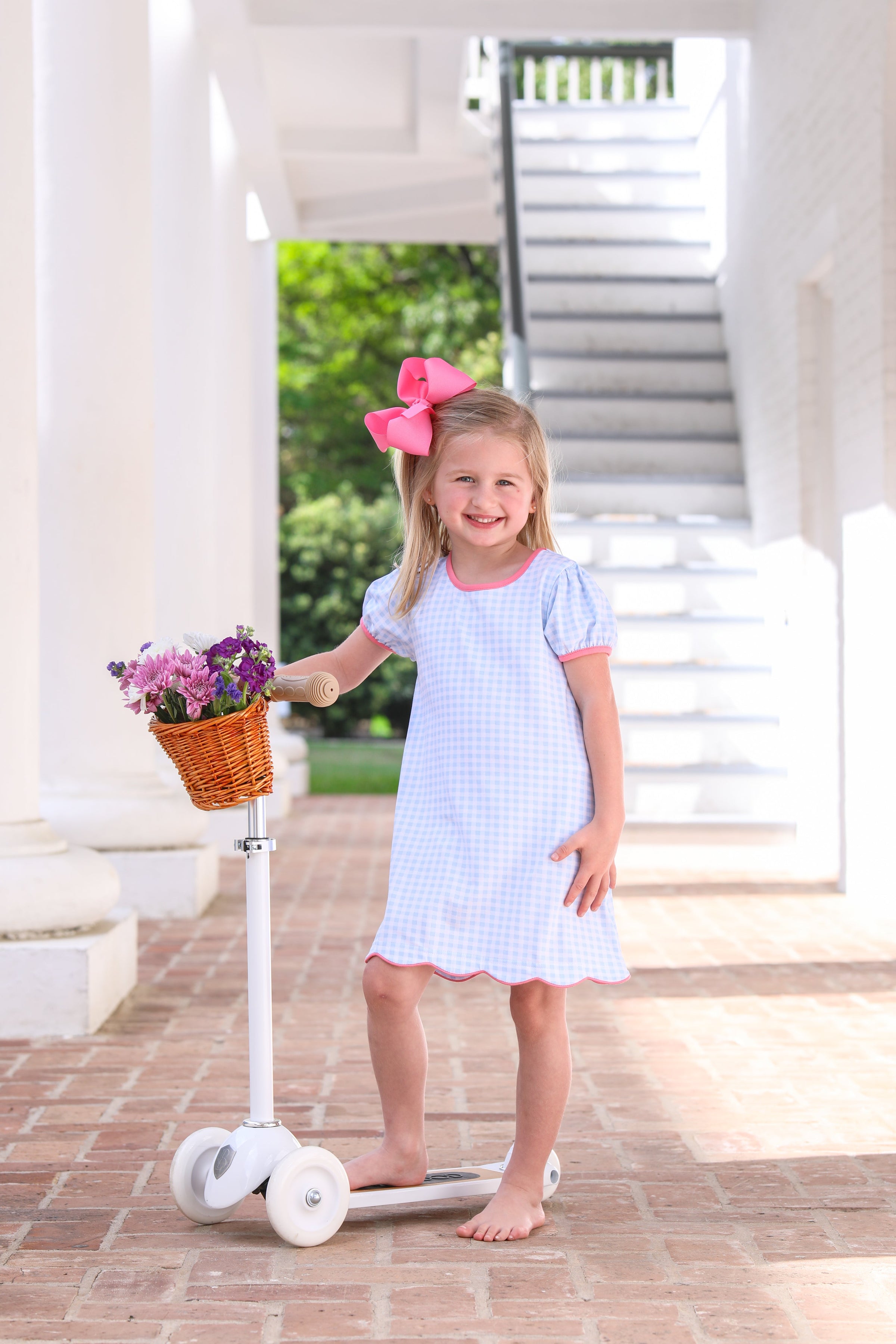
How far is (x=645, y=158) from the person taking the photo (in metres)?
11.1

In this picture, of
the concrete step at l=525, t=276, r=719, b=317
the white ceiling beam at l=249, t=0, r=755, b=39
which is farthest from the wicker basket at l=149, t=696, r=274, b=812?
the concrete step at l=525, t=276, r=719, b=317

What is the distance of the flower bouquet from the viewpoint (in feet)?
7.64

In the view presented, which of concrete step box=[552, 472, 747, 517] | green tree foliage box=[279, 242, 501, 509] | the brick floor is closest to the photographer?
the brick floor

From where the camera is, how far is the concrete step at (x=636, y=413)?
968 cm

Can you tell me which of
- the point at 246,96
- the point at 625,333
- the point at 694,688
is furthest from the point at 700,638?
Result: the point at 246,96

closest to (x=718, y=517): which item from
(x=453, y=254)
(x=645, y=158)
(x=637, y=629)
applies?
(x=637, y=629)

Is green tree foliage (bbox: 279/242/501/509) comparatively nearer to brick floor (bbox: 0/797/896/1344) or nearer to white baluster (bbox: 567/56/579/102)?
white baluster (bbox: 567/56/579/102)

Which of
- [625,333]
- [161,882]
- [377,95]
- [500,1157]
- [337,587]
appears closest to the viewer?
[500,1157]

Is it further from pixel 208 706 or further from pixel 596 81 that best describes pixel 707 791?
pixel 596 81

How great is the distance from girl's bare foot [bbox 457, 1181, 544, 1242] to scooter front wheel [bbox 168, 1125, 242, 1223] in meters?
0.40

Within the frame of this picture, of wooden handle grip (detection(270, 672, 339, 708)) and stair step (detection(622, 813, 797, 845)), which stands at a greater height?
wooden handle grip (detection(270, 672, 339, 708))

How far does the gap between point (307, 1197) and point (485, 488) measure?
1205 mm

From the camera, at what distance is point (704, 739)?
26.0ft

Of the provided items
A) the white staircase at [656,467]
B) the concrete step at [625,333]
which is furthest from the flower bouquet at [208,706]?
the concrete step at [625,333]
